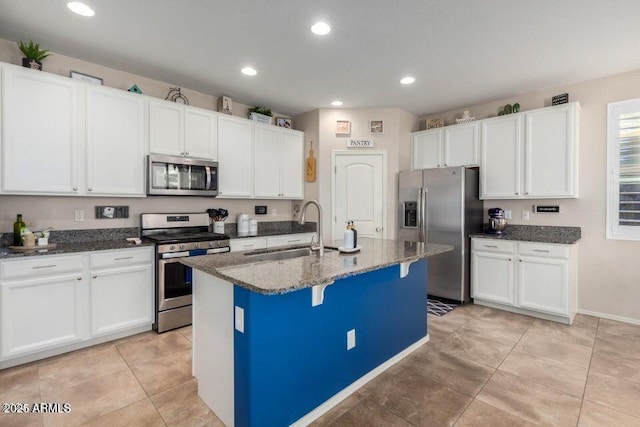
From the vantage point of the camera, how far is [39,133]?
2.67m

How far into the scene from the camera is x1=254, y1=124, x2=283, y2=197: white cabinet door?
14.0ft

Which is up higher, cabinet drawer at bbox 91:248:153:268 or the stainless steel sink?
the stainless steel sink

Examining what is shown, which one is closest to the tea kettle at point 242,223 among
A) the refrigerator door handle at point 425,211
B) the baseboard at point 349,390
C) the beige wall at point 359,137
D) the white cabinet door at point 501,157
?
the beige wall at point 359,137

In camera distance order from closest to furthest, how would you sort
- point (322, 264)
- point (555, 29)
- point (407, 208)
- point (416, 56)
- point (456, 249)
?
point (322, 264) → point (555, 29) → point (416, 56) → point (456, 249) → point (407, 208)

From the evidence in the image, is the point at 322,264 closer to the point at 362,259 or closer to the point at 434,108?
the point at 362,259

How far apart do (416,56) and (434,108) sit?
1.74 meters

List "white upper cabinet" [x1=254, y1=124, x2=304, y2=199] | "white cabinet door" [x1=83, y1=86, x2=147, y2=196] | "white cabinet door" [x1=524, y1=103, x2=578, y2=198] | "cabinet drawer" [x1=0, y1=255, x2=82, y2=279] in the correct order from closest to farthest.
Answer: "cabinet drawer" [x1=0, y1=255, x2=82, y2=279], "white cabinet door" [x1=83, y1=86, x2=147, y2=196], "white cabinet door" [x1=524, y1=103, x2=578, y2=198], "white upper cabinet" [x1=254, y1=124, x2=304, y2=199]

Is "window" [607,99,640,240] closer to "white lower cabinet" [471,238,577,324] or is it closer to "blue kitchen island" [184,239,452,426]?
"white lower cabinet" [471,238,577,324]

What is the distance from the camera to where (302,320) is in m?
1.83

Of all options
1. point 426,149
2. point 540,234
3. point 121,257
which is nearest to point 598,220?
point 540,234

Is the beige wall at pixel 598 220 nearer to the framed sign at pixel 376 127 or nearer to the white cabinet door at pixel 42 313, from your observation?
the framed sign at pixel 376 127

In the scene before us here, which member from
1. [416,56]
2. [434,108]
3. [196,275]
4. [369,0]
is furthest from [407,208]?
[196,275]

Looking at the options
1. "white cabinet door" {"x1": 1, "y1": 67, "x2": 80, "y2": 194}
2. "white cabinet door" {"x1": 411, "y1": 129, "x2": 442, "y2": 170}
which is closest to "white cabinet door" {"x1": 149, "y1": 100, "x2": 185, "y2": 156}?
"white cabinet door" {"x1": 1, "y1": 67, "x2": 80, "y2": 194}

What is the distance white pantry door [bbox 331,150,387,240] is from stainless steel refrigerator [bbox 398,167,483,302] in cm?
34
